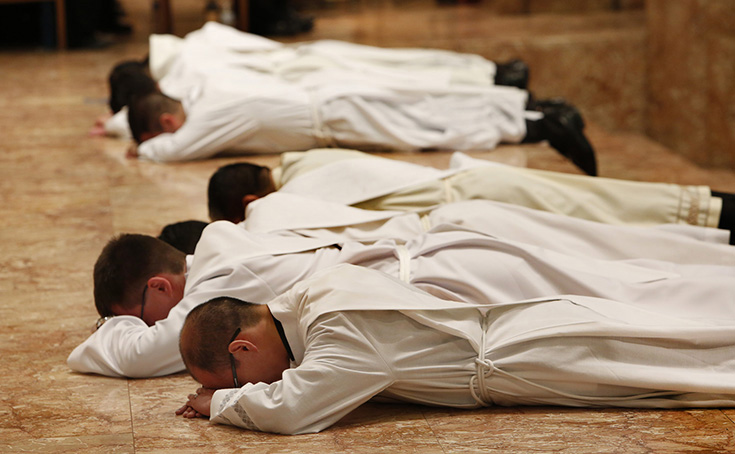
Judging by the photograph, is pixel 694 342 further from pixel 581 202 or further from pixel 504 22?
pixel 504 22

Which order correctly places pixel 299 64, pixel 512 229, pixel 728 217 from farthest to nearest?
pixel 299 64, pixel 728 217, pixel 512 229

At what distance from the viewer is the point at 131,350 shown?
2348 millimetres

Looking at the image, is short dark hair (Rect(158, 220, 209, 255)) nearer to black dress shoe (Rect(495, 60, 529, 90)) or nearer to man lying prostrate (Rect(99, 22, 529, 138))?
man lying prostrate (Rect(99, 22, 529, 138))

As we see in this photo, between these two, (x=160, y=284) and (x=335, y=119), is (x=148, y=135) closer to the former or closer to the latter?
(x=335, y=119)

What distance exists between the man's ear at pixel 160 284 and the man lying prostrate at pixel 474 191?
626 mm

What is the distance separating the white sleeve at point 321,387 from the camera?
196 cm

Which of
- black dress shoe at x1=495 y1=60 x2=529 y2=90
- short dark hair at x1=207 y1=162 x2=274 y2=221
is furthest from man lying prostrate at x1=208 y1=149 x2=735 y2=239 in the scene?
black dress shoe at x1=495 y1=60 x2=529 y2=90

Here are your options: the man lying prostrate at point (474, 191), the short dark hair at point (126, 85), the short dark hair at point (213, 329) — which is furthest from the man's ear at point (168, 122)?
the short dark hair at point (213, 329)

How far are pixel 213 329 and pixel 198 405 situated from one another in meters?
0.20

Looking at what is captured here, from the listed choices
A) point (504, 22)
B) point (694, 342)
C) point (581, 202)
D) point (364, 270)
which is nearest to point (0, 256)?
point (364, 270)

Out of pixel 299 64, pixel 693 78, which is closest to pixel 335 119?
pixel 299 64

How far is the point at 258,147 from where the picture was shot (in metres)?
4.46

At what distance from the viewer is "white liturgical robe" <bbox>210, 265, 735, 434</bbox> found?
6.53 feet

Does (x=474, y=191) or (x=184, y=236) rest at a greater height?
(x=474, y=191)
